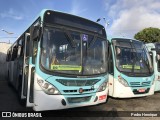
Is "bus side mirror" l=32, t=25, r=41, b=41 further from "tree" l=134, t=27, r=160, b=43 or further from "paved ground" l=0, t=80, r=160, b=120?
"tree" l=134, t=27, r=160, b=43

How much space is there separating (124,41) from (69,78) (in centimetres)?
397

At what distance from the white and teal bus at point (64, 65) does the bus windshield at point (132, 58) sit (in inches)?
73.9

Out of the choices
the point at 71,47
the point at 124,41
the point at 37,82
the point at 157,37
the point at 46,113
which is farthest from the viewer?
the point at 157,37

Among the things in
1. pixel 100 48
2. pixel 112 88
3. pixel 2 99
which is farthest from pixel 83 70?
pixel 2 99

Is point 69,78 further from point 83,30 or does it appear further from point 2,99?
point 2,99

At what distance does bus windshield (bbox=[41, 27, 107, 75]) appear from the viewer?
6.56 metres

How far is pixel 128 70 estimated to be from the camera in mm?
9312

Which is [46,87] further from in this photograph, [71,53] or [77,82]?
[71,53]

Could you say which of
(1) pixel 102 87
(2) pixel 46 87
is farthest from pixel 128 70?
(2) pixel 46 87

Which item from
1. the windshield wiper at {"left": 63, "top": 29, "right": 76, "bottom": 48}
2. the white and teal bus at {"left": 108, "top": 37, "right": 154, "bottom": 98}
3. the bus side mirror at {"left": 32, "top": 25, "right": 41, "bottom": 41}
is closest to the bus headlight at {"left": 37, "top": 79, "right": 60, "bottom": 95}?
Answer: the bus side mirror at {"left": 32, "top": 25, "right": 41, "bottom": 41}

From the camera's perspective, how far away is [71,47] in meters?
6.95

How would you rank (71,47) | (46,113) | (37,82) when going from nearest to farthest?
(37,82)
(71,47)
(46,113)

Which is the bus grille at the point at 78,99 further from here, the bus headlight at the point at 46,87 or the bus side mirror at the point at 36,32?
the bus side mirror at the point at 36,32

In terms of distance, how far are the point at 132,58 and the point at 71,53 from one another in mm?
3540
